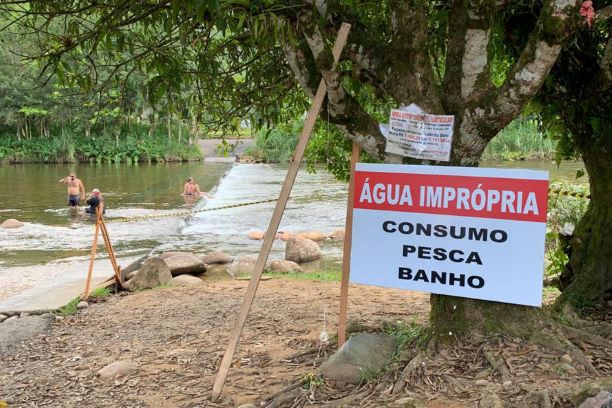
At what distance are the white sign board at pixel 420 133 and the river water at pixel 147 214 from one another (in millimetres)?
8650

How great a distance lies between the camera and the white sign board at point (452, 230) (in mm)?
3707

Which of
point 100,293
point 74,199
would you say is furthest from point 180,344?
point 74,199

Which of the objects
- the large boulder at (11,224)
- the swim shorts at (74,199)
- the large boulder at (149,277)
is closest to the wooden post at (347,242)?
the large boulder at (149,277)

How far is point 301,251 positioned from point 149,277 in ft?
13.8

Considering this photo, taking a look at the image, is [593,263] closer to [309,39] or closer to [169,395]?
[309,39]

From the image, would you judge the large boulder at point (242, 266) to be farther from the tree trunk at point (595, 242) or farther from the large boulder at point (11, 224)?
the large boulder at point (11, 224)

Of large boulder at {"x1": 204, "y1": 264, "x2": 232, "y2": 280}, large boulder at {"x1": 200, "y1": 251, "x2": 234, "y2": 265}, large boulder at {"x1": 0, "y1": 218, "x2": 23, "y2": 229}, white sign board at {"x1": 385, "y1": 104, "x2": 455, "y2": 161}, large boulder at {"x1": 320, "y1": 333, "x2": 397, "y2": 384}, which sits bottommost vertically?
large boulder at {"x1": 0, "y1": 218, "x2": 23, "y2": 229}

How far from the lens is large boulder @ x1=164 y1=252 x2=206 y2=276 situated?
11156 mm

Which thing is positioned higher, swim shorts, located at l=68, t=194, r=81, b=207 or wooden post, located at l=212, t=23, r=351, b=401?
wooden post, located at l=212, t=23, r=351, b=401

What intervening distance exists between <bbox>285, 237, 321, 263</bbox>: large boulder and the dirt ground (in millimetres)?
4514

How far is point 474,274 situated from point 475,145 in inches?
33.3

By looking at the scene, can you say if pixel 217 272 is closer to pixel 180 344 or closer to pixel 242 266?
pixel 242 266

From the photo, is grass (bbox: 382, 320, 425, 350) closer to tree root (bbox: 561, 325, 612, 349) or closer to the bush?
tree root (bbox: 561, 325, 612, 349)

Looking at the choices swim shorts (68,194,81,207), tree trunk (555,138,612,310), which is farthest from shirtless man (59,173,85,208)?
tree trunk (555,138,612,310)
